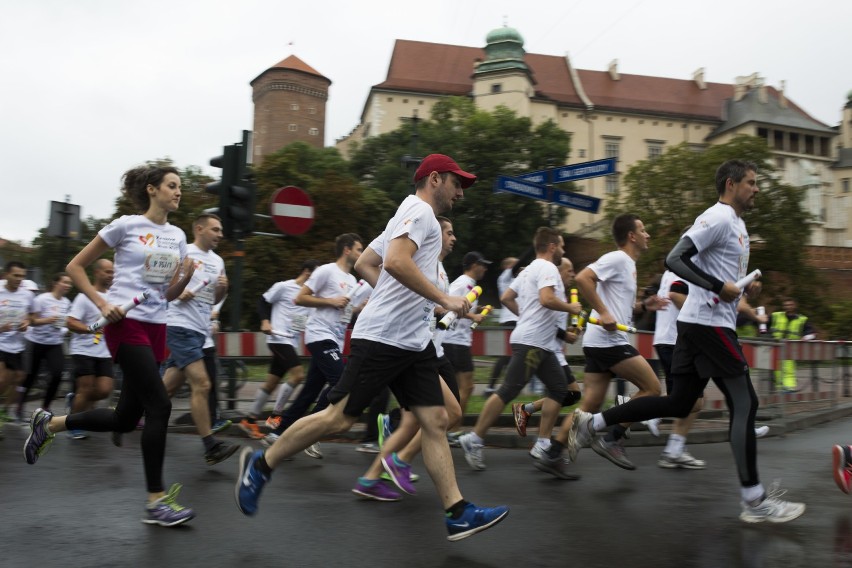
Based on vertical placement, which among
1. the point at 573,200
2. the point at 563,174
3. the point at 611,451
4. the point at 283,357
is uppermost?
the point at 563,174

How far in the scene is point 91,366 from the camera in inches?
372

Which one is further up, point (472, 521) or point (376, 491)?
point (472, 521)

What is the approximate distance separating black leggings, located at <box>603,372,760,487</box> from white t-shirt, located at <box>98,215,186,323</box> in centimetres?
308

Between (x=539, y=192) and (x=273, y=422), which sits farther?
(x=539, y=192)

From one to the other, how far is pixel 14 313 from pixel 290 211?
10.7ft

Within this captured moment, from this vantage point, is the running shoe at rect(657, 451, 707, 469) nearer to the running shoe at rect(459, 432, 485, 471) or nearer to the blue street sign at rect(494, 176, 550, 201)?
the running shoe at rect(459, 432, 485, 471)

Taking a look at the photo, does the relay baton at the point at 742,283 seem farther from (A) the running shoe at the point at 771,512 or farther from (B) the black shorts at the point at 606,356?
(B) the black shorts at the point at 606,356

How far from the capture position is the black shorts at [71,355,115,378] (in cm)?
938

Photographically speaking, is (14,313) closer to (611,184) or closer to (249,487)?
(249,487)

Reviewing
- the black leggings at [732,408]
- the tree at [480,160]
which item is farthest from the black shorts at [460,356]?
the tree at [480,160]

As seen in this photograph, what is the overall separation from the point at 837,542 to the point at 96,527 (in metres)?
3.73

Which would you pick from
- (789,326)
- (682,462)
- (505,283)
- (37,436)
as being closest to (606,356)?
(682,462)

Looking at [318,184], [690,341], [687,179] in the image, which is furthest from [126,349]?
[687,179]

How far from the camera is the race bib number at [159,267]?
5340 mm
